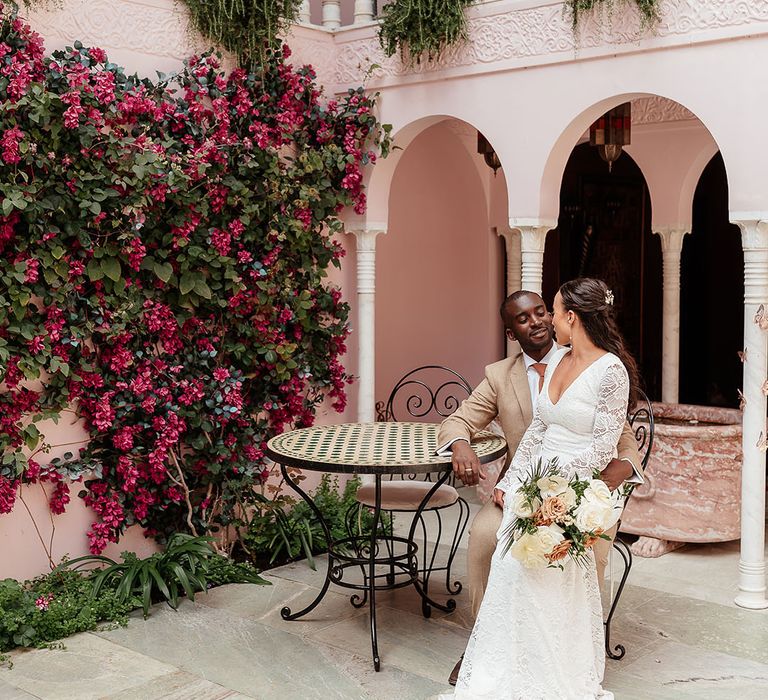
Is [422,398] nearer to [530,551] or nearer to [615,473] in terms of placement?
[615,473]

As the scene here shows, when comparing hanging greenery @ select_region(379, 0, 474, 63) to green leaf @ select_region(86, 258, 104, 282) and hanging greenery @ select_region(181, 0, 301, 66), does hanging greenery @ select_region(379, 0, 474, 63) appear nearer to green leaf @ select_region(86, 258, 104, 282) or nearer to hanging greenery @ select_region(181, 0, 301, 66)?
hanging greenery @ select_region(181, 0, 301, 66)

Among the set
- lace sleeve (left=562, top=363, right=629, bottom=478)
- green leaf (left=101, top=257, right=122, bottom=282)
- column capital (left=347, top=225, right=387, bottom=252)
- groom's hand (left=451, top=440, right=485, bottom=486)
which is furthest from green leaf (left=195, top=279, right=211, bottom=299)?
lace sleeve (left=562, top=363, right=629, bottom=478)

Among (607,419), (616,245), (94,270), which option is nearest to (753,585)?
(607,419)

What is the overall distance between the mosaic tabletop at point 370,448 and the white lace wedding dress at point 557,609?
1.67 ft

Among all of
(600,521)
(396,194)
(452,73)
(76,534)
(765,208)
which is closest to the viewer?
(600,521)

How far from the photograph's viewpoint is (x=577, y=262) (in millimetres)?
9609

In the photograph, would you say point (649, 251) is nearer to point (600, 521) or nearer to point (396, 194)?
point (396, 194)

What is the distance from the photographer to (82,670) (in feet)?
13.9

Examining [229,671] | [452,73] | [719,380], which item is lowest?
[229,671]

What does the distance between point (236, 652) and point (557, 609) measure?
5.15ft

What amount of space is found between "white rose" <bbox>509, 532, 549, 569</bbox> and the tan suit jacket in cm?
82

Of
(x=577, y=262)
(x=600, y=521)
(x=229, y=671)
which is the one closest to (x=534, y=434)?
(x=600, y=521)

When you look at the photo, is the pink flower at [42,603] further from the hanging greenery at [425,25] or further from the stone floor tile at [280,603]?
the hanging greenery at [425,25]

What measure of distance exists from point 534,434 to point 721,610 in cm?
174
